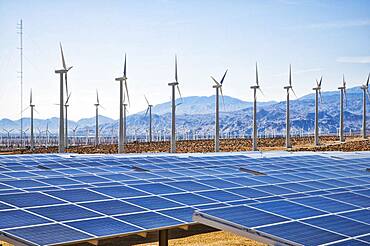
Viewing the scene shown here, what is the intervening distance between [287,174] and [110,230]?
13946mm

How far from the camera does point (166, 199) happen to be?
66.1 ft

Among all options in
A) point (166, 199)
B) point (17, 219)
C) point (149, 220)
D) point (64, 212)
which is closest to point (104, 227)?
point (149, 220)

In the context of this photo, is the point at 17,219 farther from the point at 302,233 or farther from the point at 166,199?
the point at 302,233

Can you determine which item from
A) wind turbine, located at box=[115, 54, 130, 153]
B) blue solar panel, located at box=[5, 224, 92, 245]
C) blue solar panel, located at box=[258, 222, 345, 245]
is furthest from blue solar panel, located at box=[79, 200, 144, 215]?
wind turbine, located at box=[115, 54, 130, 153]

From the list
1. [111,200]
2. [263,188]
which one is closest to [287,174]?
[263,188]

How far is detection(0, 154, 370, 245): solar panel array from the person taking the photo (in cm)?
1555

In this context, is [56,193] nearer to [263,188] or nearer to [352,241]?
[263,188]

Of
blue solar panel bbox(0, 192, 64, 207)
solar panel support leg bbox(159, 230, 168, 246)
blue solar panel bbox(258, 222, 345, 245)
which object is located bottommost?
solar panel support leg bbox(159, 230, 168, 246)

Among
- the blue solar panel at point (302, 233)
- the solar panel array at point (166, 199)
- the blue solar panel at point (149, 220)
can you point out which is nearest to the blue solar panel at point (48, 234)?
the solar panel array at point (166, 199)

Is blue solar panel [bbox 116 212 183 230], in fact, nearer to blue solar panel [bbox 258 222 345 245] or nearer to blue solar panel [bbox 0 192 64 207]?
blue solar panel [bbox 0 192 64 207]

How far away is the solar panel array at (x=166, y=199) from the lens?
1555 centimetres

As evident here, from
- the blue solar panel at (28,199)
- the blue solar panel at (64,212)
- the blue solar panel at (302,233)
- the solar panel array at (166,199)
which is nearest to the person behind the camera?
the blue solar panel at (302,233)

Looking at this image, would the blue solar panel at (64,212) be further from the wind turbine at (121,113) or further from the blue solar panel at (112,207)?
the wind turbine at (121,113)

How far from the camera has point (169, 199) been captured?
2019 centimetres
